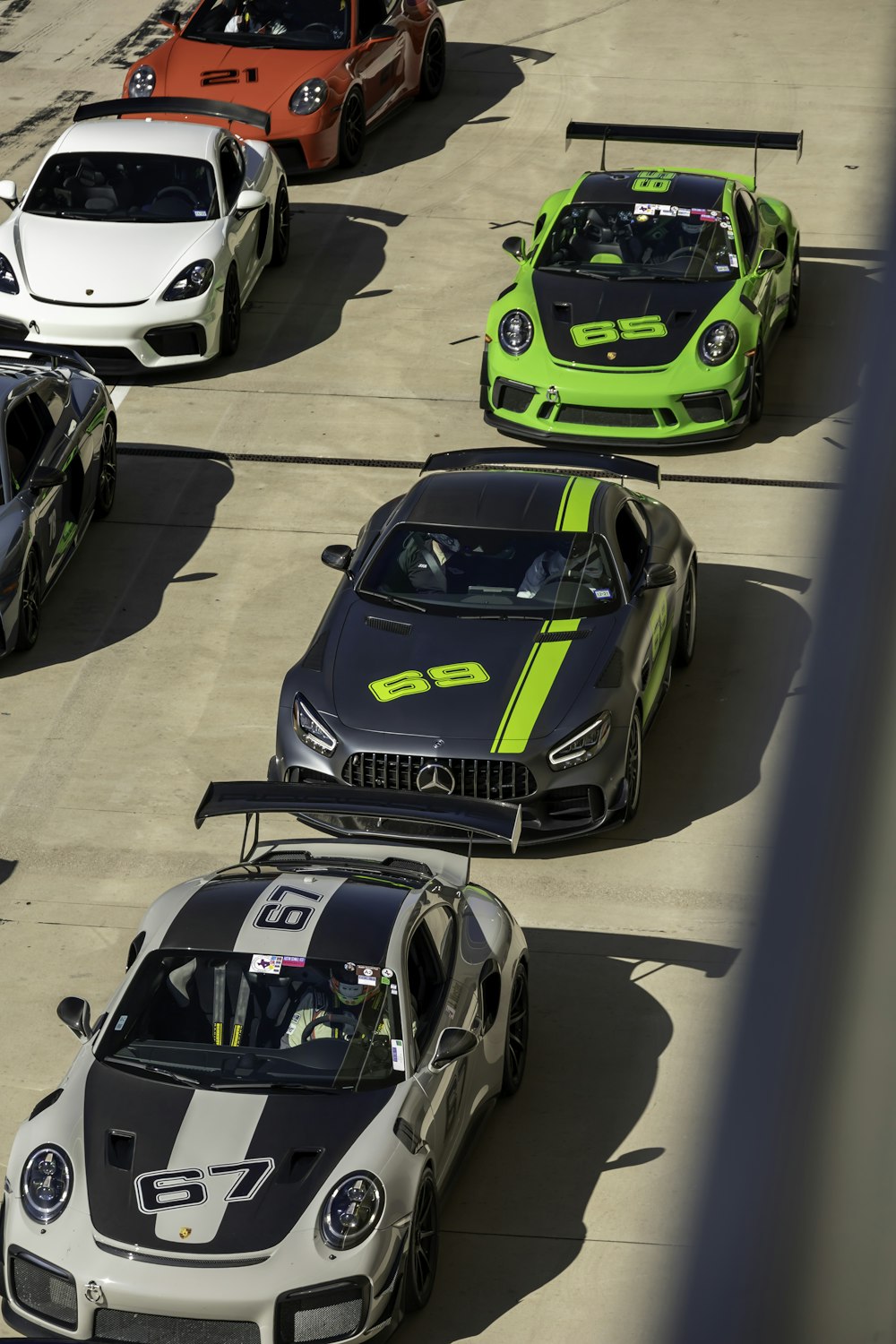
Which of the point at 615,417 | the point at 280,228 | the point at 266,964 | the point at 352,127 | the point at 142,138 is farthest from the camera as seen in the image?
the point at 352,127

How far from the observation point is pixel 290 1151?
604cm

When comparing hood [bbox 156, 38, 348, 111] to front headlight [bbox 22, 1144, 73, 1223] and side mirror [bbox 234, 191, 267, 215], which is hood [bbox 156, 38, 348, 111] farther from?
front headlight [bbox 22, 1144, 73, 1223]

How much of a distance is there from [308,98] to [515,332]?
5.45 meters

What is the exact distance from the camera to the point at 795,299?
51.5 feet

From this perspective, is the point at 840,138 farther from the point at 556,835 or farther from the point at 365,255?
the point at 556,835

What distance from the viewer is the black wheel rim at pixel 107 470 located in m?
12.6

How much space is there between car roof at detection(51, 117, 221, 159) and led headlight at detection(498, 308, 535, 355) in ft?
10.1

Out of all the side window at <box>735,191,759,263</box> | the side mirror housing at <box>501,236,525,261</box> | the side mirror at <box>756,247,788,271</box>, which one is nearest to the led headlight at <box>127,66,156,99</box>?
the side mirror housing at <box>501,236,525,261</box>

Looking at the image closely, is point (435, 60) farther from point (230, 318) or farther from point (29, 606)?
point (29, 606)

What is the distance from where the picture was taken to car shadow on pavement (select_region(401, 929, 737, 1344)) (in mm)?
6570

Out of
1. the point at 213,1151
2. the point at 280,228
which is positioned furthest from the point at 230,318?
the point at 213,1151

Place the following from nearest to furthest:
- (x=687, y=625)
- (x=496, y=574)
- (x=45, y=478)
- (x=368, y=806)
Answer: (x=368, y=806) < (x=496, y=574) < (x=687, y=625) < (x=45, y=478)

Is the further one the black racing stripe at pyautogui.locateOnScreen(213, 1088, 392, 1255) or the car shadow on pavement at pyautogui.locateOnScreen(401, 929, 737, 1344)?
the car shadow on pavement at pyautogui.locateOnScreen(401, 929, 737, 1344)

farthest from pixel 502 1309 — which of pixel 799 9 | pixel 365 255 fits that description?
pixel 799 9
